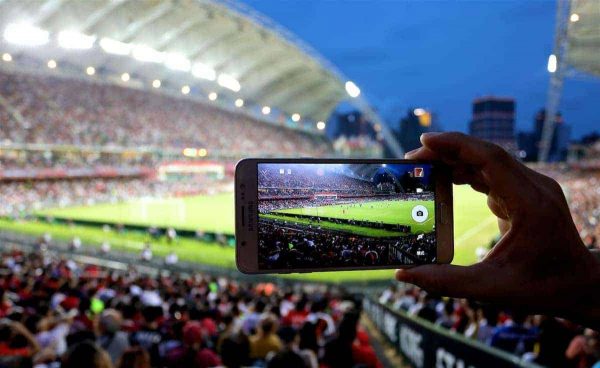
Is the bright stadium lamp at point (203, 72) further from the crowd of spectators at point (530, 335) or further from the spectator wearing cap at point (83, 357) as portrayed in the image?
the spectator wearing cap at point (83, 357)

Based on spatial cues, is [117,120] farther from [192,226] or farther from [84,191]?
[192,226]

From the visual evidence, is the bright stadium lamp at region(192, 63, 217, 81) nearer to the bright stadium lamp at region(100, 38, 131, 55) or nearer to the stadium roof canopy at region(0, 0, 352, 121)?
the stadium roof canopy at region(0, 0, 352, 121)

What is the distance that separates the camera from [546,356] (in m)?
5.03

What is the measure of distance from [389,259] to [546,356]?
3.76 metres

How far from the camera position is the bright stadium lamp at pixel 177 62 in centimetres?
5884

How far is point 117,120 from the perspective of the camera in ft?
179

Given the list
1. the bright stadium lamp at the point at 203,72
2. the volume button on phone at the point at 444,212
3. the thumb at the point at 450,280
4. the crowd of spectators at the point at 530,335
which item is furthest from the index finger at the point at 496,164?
the bright stadium lamp at the point at 203,72

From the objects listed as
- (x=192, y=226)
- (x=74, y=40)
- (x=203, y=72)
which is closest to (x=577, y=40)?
(x=192, y=226)

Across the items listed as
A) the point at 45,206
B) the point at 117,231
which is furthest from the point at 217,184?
the point at 117,231

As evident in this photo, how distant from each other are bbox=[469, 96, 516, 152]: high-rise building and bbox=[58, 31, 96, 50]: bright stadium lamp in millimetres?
39175

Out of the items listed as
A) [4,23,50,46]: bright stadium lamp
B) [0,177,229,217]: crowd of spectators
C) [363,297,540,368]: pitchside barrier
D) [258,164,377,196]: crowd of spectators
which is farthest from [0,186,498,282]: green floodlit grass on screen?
[4,23,50,46]: bright stadium lamp

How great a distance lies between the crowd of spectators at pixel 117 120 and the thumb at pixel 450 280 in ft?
149

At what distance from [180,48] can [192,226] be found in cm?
3418

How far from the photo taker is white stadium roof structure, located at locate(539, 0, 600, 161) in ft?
31.4
